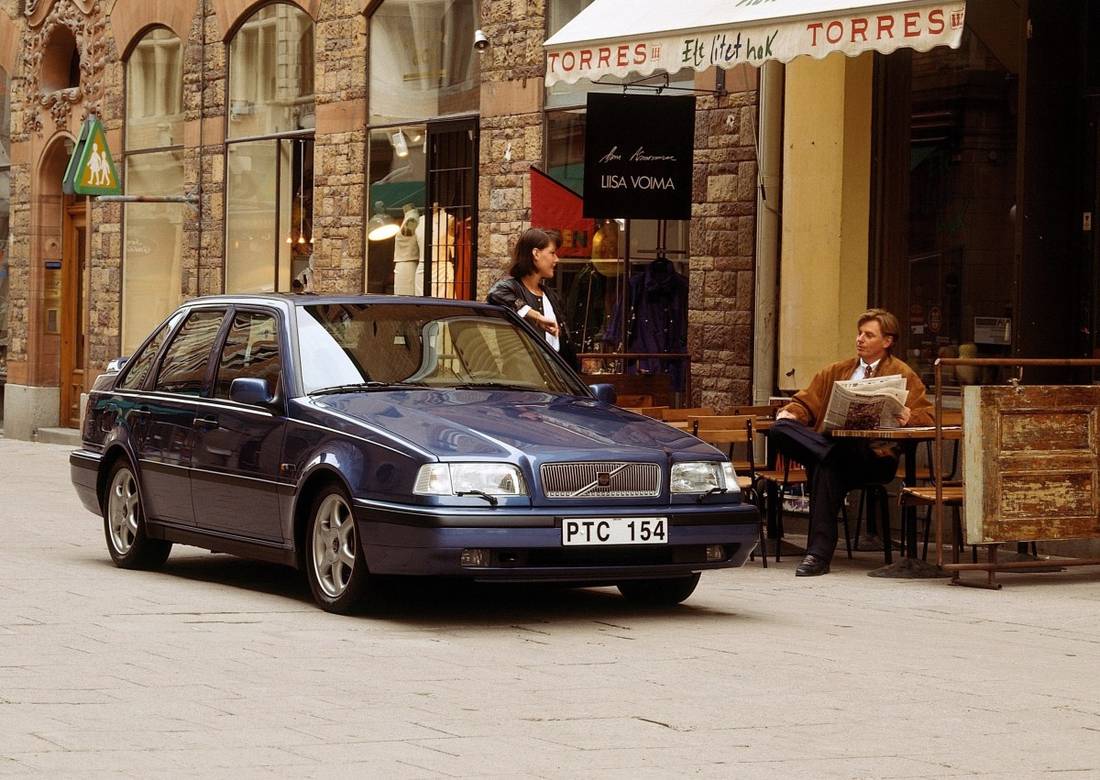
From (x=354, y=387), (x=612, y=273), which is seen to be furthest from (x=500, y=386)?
(x=612, y=273)

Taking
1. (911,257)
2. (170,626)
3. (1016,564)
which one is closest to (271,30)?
(911,257)

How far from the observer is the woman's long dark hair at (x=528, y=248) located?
40.4 ft

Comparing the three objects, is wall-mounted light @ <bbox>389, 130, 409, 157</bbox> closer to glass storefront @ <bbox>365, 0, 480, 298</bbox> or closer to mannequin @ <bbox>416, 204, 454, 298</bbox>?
glass storefront @ <bbox>365, 0, 480, 298</bbox>

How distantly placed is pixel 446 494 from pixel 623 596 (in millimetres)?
1781

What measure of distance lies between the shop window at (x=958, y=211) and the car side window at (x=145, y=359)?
576cm

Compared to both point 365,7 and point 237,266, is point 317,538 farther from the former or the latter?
point 237,266

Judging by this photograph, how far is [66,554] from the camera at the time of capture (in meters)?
12.6

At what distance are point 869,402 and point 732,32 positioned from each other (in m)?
2.92

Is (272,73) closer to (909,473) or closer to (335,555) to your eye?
(909,473)

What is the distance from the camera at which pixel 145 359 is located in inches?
467

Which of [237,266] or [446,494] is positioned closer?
[446,494]

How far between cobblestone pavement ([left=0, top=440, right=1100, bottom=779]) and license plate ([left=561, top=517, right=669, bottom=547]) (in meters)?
0.40

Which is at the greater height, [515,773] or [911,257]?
[911,257]

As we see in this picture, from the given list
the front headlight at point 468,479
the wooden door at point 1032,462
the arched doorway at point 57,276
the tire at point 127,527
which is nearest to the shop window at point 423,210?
the arched doorway at point 57,276
